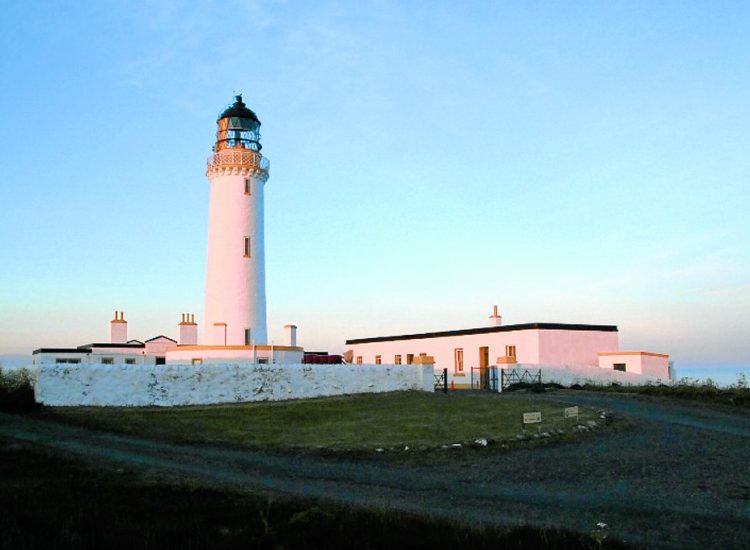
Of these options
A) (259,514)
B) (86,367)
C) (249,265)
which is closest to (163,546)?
(259,514)

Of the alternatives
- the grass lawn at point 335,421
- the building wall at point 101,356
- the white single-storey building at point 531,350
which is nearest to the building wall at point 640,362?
the white single-storey building at point 531,350

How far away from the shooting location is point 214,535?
684 centimetres

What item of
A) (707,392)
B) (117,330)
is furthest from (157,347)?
(707,392)

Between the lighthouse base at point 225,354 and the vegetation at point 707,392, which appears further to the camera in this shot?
the lighthouse base at point 225,354

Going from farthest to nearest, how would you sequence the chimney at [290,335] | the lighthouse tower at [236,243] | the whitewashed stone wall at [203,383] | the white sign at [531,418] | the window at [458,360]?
the window at [458,360]
the chimney at [290,335]
the lighthouse tower at [236,243]
the whitewashed stone wall at [203,383]
the white sign at [531,418]

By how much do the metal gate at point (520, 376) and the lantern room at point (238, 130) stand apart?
16547 mm

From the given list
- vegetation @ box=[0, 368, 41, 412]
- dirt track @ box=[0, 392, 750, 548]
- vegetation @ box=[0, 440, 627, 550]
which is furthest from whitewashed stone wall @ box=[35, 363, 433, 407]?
vegetation @ box=[0, 440, 627, 550]

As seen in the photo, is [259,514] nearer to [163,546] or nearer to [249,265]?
[163,546]

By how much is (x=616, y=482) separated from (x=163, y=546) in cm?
713

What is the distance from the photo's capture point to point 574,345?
3678 cm

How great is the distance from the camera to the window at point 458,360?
132ft

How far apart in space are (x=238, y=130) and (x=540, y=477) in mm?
26965

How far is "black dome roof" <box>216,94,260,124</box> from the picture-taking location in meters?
34.4

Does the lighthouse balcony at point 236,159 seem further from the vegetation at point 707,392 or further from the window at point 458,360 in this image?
the vegetation at point 707,392
